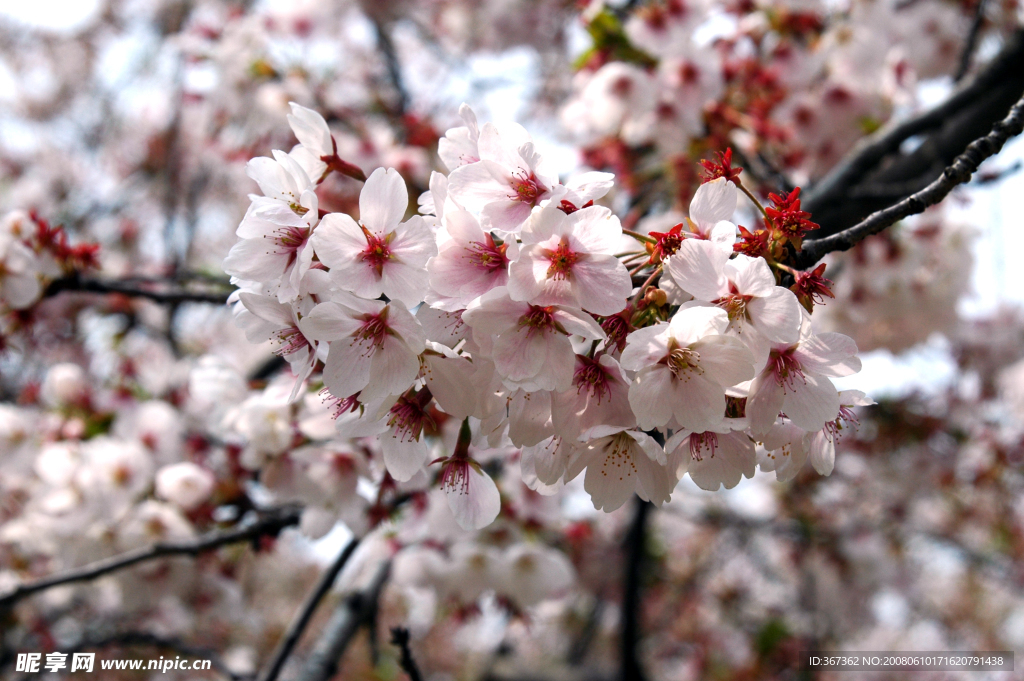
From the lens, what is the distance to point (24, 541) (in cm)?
276

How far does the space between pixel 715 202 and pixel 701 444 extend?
1.29 feet

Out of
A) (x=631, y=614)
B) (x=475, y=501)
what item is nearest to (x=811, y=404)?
(x=475, y=501)

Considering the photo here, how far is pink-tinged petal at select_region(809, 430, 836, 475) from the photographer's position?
1.06 metres

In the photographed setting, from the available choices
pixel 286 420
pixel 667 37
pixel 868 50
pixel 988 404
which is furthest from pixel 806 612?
pixel 286 420

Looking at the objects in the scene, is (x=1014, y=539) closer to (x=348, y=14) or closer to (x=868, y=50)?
(x=868, y=50)

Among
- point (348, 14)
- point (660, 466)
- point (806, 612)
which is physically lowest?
point (806, 612)

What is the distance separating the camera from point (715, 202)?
102cm

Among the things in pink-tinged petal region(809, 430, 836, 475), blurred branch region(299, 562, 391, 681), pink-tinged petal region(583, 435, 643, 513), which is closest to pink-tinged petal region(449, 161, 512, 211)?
pink-tinged petal region(583, 435, 643, 513)

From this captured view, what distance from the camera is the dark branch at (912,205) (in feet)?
3.39

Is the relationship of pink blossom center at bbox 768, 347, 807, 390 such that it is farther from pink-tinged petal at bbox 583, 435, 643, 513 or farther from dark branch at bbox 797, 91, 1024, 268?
pink-tinged petal at bbox 583, 435, 643, 513

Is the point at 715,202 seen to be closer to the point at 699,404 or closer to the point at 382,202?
the point at 699,404

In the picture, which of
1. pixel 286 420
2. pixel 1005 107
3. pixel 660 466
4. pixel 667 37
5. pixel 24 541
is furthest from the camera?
pixel 667 37

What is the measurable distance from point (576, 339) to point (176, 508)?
83.8 inches

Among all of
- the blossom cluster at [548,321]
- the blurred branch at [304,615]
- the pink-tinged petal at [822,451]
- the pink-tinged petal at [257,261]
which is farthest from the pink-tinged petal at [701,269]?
the blurred branch at [304,615]
